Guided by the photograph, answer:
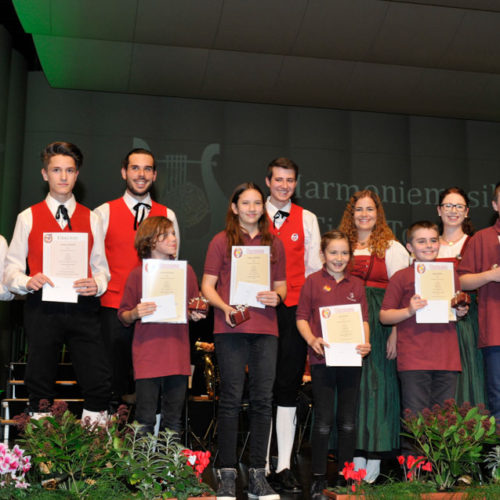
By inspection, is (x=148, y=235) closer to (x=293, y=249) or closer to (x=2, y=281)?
(x=2, y=281)

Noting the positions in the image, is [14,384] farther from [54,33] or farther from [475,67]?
[475,67]

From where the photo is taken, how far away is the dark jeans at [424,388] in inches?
140

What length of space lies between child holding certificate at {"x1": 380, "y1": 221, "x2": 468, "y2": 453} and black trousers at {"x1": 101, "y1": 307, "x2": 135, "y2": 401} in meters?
1.48

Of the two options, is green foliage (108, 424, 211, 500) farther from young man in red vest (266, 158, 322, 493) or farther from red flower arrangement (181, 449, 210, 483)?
young man in red vest (266, 158, 322, 493)

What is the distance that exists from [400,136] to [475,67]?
4.34ft

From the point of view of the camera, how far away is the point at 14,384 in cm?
682

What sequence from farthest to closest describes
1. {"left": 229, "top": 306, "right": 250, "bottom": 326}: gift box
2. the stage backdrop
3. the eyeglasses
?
the stage backdrop, the eyeglasses, {"left": 229, "top": 306, "right": 250, "bottom": 326}: gift box

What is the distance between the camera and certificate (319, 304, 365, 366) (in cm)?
348

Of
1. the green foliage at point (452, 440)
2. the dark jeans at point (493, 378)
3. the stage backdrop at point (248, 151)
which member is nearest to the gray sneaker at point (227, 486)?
the green foliage at point (452, 440)


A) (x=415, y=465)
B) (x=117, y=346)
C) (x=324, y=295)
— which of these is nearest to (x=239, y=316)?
(x=324, y=295)

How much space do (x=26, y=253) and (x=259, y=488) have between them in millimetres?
1776

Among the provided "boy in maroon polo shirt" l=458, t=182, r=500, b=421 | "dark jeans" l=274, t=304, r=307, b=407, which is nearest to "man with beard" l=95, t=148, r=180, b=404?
"dark jeans" l=274, t=304, r=307, b=407

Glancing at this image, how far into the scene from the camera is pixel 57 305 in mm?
3445

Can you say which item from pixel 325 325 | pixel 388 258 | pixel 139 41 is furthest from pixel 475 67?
pixel 325 325
